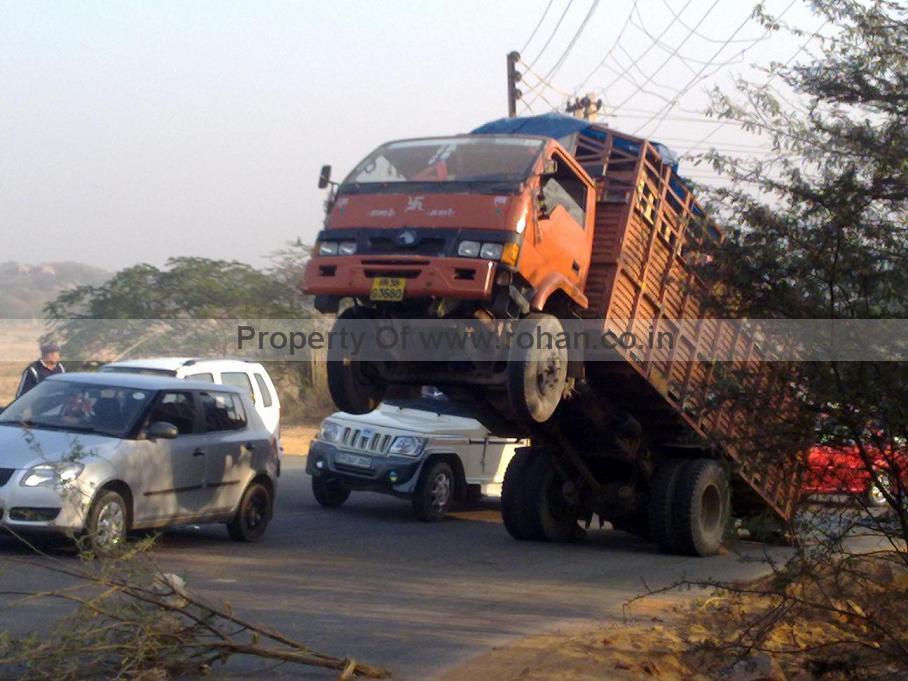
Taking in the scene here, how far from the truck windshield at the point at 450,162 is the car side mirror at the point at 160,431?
2.68 meters

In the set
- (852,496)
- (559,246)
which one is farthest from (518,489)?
(852,496)

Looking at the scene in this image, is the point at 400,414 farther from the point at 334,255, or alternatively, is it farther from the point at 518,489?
the point at 334,255

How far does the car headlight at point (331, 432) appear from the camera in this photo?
48.6 ft

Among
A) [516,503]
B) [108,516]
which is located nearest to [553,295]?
[516,503]

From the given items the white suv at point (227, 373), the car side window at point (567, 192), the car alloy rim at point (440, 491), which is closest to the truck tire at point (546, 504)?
the car alloy rim at point (440, 491)

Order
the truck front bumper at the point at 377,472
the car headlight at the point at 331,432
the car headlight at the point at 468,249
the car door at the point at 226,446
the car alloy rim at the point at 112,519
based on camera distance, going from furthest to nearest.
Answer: the car headlight at the point at 331,432 → the truck front bumper at the point at 377,472 → the car door at the point at 226,446 → the car headlight at the point at 468,249 → the car alloy rim at the point at 112,519

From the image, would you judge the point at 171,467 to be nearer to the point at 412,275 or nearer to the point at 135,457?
the point at 135,457

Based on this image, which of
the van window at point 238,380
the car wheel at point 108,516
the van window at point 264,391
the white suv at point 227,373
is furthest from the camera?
the van window at point 264,391

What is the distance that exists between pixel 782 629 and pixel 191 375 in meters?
9.21

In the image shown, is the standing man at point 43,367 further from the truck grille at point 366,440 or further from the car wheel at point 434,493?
the car wheel at point 434,493

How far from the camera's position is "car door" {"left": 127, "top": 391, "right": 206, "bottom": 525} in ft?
35.2

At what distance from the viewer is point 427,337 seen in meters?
10.8

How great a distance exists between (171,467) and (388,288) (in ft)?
8.79

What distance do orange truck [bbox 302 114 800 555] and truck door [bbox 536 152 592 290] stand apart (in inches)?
0.8
